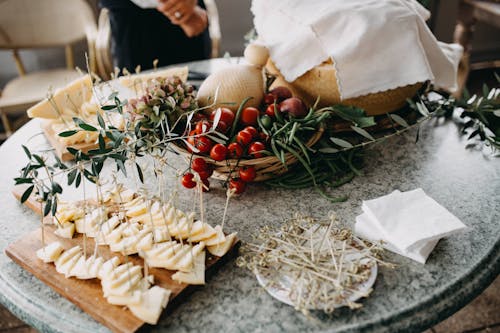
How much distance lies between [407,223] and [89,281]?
22.8 inches

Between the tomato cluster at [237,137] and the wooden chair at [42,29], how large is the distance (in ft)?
5.01

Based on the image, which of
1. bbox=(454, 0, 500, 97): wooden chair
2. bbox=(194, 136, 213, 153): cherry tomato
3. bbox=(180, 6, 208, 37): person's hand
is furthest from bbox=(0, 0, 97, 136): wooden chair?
bbox=(454, 0, 500, 97): wooden chair

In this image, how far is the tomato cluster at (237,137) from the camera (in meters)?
0.96

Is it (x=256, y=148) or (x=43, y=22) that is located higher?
(x=256, y=148)

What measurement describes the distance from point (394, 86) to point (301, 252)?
1.77 feet

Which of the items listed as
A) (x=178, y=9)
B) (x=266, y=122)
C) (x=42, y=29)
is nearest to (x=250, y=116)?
(x=266, y=122)

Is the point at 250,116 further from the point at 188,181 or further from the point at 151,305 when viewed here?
the point at 151,305

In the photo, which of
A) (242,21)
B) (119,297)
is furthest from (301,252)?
(242,21)

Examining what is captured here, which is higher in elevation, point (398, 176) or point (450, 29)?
point (398, 176)

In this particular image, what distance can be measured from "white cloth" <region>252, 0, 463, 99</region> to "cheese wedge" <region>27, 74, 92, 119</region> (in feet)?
1.80

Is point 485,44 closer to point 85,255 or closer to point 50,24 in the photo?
point 50,24

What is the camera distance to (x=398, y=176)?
1.10 m

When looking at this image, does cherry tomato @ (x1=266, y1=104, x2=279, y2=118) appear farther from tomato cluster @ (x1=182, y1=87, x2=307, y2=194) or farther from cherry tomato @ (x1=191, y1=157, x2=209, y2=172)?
cherry tomato @ (x1=191, y1=157, x2=209, y2=172)

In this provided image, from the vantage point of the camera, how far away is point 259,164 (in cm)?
98
